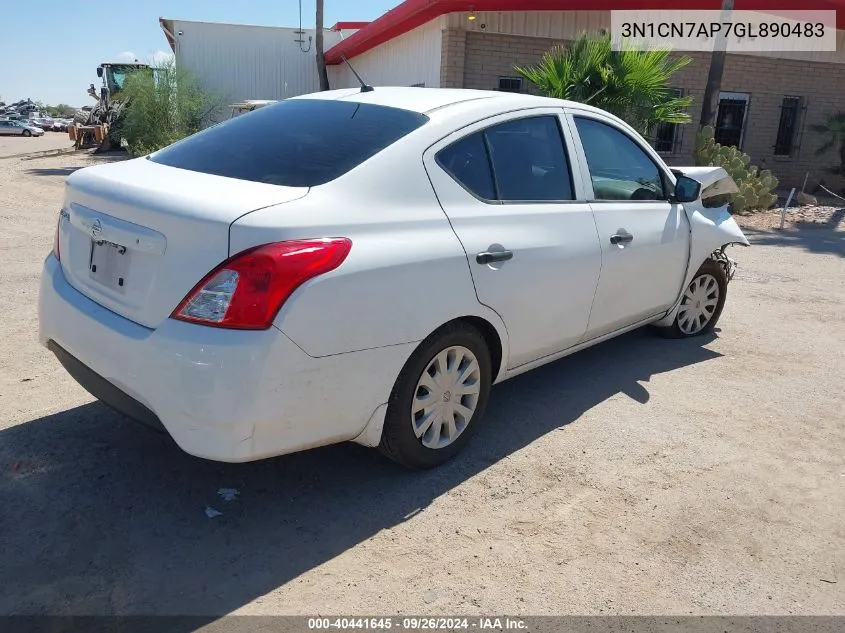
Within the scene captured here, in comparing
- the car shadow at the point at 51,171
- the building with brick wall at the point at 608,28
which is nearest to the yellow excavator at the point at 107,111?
the car shadow at the point at 51,171

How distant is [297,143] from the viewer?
3.30 meters

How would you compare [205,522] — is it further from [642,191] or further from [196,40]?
[196,40]

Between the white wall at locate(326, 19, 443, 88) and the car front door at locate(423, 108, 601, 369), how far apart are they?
11585mm

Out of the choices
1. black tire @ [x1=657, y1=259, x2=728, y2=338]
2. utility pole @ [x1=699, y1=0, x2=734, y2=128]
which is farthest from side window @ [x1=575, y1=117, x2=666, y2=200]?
utility pole @ [x1=699, y1=0, x2=734, y2=128]

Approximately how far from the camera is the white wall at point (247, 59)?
82.8 feet

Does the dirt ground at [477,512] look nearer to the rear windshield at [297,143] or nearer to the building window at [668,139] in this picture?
the rear windshield at [297,143]

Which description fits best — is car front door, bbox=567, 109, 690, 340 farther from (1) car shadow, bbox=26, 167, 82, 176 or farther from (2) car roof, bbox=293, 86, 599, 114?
(1) car shadow, bbox=26, 167, 82, 176

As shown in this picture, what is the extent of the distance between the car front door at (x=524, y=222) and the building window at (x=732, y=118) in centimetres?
1570

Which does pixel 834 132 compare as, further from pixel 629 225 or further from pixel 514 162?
pixel 514 162

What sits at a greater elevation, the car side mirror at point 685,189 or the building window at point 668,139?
the building window at point 668,139

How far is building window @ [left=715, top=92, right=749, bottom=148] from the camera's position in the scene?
693 inches

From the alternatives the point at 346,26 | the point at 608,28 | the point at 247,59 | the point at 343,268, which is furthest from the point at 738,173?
the point at 346,26

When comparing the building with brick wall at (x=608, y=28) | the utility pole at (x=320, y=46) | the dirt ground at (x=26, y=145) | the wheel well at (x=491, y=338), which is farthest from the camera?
the dirt ground at (x=26, y=145)

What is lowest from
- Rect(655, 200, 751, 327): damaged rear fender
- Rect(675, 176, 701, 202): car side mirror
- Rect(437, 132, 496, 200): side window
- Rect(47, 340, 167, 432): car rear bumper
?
Rect(47, 340, 167, 432): car rear bumper
